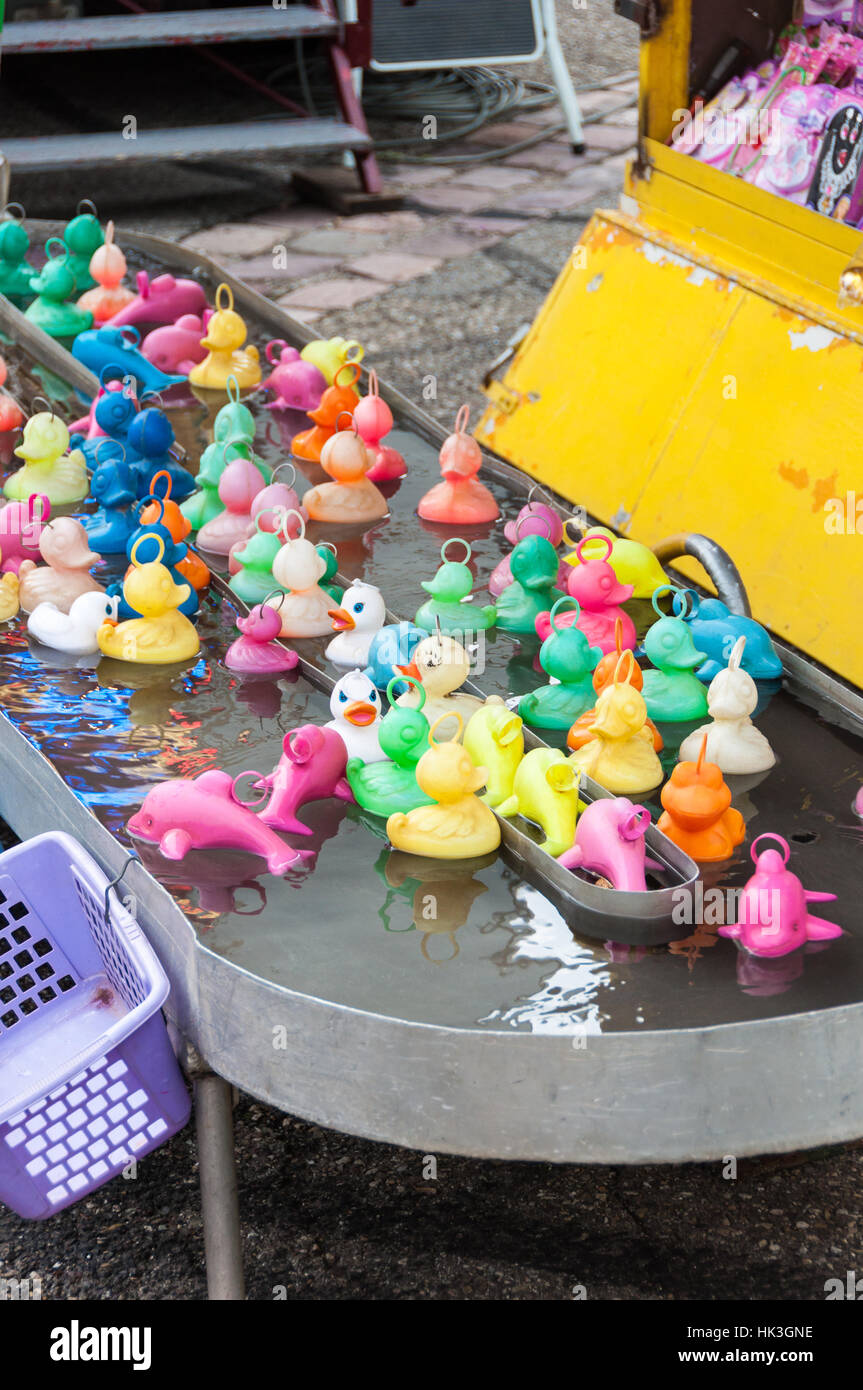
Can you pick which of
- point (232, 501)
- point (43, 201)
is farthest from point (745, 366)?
point (43, 201)

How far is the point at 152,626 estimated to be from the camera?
2516mm

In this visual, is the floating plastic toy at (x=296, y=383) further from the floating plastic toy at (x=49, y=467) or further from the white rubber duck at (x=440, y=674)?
the white rubber duck at (x=440, y=674)

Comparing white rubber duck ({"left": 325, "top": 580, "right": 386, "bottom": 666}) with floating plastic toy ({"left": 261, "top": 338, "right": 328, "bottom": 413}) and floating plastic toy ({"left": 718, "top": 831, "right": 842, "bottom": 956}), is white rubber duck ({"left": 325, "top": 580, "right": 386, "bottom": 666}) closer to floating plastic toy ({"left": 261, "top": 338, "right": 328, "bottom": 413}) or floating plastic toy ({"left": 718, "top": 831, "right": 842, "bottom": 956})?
floating plastic toy ({"left": 718, "top": 831, "right": 842, "bottom": 956})

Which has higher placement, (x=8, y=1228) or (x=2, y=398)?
(x=2, y=398)

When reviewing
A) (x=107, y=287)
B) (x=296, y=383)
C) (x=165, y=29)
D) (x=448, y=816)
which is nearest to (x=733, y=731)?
(x=448, y=816)

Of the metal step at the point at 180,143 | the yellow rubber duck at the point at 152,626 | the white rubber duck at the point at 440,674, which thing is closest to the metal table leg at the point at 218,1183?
the white rubber duck at the point at 440,674

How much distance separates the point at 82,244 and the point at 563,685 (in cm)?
229

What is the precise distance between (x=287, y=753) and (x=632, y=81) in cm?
708

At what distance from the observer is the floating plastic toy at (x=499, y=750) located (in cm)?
212

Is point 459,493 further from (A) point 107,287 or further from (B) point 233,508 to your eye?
(A) point 107,287

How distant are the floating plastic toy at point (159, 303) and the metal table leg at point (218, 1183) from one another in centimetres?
244

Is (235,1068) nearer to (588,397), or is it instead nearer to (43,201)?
(588,397)

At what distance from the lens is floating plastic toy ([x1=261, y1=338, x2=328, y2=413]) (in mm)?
3494

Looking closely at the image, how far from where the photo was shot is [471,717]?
2254mm
